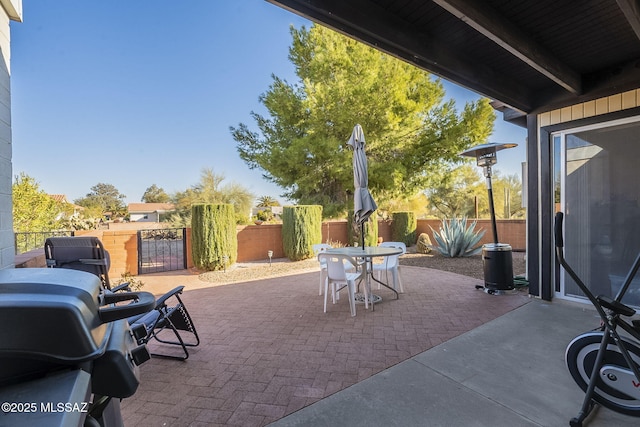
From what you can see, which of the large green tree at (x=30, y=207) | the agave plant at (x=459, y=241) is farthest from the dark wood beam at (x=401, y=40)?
the large green tree at (x=30, y=207)

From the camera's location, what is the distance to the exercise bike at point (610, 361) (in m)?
1.72

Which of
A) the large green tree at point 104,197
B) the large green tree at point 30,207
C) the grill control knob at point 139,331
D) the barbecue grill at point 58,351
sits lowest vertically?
the grill control knob at point 139,331

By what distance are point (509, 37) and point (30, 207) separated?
34.0 feet

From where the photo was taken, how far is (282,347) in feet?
9.42

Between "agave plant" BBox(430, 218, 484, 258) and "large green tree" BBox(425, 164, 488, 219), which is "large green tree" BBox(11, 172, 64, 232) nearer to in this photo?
"agave plant" BBox(430, 218, 484, 258)

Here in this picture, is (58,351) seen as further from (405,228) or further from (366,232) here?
(405,228)

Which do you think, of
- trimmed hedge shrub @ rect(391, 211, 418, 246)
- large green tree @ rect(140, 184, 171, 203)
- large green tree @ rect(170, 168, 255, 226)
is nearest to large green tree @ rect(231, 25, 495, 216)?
trimmed hedge shrub @ rect(391, 211, 418, 246)

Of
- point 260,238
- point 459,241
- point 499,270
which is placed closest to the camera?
point 499,270

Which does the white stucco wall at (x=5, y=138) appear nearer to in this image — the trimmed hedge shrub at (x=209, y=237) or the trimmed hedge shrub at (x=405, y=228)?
the trimmed hedge shrub at (x=209, y=237)

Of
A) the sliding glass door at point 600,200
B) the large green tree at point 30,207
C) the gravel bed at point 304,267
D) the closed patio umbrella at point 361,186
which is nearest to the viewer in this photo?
the sliding glass door at point 600,200

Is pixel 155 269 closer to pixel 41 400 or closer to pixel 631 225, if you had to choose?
pixel 41 400

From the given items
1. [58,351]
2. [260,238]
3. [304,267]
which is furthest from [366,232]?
[58,351]

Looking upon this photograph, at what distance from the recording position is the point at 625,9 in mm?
1990

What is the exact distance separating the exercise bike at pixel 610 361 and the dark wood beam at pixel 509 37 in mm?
1547
